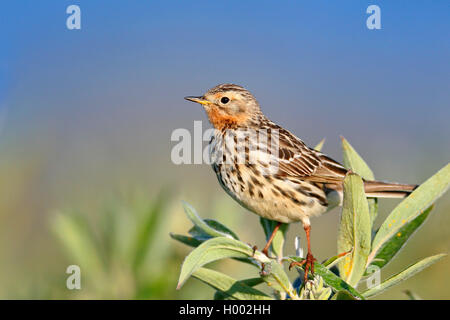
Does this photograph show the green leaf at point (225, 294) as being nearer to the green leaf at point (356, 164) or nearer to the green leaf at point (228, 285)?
the green leaf at point (228, 285)

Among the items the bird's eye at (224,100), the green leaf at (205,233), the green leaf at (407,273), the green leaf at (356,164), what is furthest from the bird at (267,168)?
the green leaf at (407,273)

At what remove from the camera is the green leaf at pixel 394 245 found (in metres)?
2.81

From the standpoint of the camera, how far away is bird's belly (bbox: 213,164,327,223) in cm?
453

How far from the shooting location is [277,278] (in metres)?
2.56

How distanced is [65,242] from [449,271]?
279 cm

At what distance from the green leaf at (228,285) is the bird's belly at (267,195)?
176 centimetres

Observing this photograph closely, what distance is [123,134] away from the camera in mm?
9750

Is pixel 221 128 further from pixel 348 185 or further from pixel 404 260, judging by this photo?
pixel 348 185

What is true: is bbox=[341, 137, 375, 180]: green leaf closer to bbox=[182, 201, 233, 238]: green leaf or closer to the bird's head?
bbox=[182, 201, 233, 238]: green leaf

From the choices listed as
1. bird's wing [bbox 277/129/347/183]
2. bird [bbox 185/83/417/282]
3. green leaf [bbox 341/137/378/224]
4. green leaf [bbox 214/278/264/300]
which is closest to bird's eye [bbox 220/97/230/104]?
bird [bbox 185/83/417/282]
